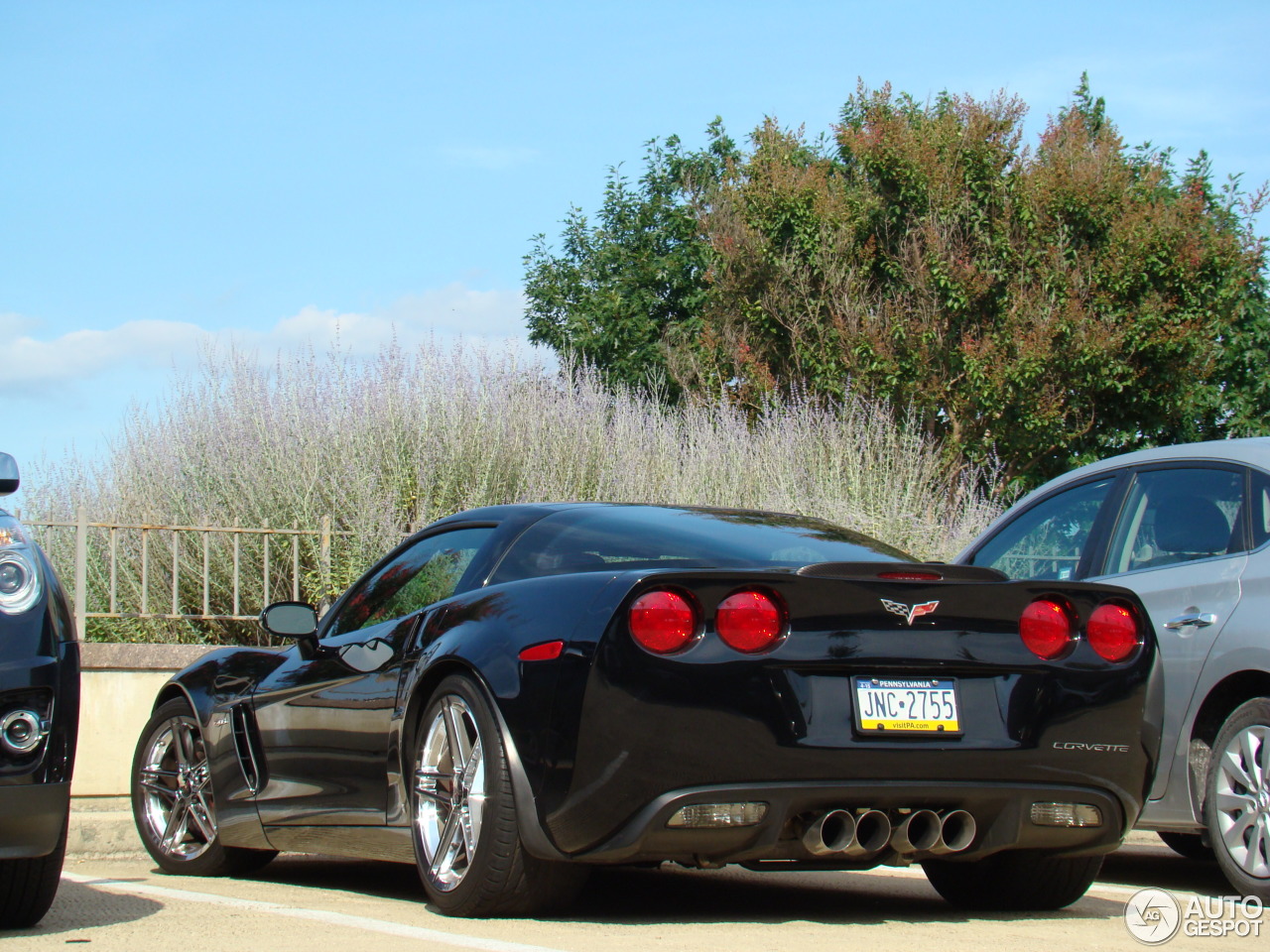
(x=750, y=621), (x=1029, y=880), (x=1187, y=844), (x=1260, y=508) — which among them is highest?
(x=1260, y=508)

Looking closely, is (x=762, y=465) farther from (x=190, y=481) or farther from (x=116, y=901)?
(x=116, y=901)

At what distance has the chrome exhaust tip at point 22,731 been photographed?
167 inches

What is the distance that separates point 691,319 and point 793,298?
5720mm

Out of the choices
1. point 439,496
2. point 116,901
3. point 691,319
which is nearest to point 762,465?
point 439,496

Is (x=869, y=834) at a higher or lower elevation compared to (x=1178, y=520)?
lower

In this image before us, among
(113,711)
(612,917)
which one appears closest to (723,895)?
(612,917)

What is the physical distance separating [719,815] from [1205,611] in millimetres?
2505

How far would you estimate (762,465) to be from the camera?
15688mm

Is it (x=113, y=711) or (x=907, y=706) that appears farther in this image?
(x=113, y=711)

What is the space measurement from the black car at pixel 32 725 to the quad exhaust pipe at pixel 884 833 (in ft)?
6.94

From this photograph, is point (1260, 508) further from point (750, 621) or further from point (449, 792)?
point (449, 792)

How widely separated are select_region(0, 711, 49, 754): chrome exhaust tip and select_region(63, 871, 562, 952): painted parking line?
98cm

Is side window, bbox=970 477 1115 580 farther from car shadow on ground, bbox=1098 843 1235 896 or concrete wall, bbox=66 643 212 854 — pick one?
concrete wall, bbox=66 643 212 854

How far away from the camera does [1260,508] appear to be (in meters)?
5.75
